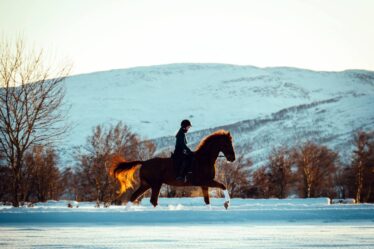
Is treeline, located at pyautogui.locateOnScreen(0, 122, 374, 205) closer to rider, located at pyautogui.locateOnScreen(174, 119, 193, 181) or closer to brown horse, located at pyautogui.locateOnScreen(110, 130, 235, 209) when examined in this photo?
brown horse, located at pyautogui.locateOnScreen(110, 130, 235, 209)

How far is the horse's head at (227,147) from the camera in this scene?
15086 mm

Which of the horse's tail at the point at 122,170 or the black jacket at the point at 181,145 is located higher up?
the black jacket at the point at 181,145

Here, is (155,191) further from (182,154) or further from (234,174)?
(234,174)

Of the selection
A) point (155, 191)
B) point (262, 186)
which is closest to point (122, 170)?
point (155, 191)

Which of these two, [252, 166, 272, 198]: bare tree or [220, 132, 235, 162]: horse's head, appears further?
[252, 166, 272, 198]: bare tree

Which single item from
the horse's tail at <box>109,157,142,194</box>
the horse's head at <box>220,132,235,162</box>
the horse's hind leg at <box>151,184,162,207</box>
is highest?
the horse's head at <box>220,132,235,162</box>

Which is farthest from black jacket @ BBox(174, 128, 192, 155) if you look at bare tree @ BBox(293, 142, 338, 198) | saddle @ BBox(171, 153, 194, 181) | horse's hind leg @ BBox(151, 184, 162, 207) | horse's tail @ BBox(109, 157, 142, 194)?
bare tree @ BBox(293, 142, 338, 198)

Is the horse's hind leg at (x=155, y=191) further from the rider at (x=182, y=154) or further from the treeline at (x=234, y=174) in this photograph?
the treeline at (x=234, y=174)

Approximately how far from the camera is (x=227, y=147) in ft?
49.6

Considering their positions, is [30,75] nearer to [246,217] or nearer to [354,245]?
[246,217]

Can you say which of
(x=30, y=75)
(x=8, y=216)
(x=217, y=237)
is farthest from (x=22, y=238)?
(x=30, y=75)

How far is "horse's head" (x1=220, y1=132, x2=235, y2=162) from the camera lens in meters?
15.1

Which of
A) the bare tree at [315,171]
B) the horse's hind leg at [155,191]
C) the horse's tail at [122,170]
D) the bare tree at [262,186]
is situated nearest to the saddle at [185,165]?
the horse's hind leg at [155,191]

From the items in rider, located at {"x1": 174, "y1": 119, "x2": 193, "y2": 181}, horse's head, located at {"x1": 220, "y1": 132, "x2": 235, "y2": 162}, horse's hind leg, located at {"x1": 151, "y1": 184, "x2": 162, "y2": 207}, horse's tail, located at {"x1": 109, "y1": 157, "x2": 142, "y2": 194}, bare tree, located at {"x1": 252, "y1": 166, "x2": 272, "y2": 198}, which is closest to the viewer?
rider, located at {"x1": 174, "y1": 119, "x2": 193, "y2": 181}
